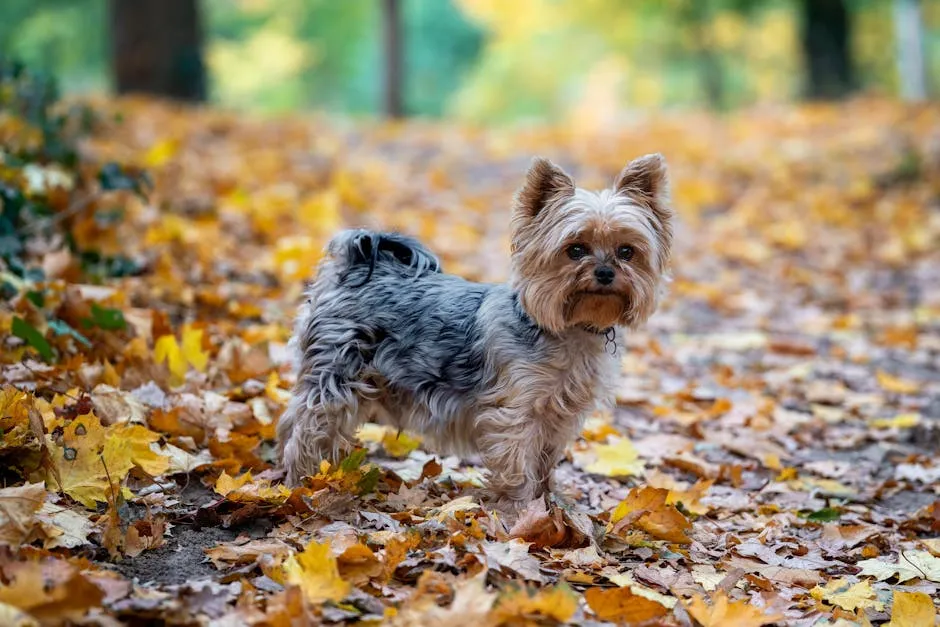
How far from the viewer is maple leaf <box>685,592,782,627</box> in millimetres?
3432

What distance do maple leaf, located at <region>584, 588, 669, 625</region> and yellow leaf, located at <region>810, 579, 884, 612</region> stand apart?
918 millimetres

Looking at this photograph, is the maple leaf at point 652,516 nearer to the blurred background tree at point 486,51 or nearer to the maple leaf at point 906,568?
the maple leaf at point 906,568

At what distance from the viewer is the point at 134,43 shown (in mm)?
15328

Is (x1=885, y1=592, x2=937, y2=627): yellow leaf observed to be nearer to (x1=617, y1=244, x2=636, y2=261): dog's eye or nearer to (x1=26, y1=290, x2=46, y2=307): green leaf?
(x1=617, y1=244, x2=636, y2=261): dog's eye

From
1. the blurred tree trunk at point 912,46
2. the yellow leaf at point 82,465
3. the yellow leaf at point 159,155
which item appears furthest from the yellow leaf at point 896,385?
the blurred tree trunk at point 912,46

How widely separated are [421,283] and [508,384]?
2.46ft

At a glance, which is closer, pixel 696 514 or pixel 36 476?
pixel 36 476

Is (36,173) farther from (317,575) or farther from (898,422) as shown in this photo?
(898,422)

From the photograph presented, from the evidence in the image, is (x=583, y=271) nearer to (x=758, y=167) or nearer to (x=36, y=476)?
(x=36, y=476)

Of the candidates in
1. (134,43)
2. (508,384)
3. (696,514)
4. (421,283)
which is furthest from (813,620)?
(134,43)

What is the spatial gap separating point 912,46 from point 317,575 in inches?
819

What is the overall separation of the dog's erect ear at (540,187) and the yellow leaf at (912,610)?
7.09 feet

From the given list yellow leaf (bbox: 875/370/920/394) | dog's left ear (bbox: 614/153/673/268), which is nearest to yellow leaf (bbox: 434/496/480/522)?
dog's left ear (bbox: 614/153/673/268)

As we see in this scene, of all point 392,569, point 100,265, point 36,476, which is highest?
point 100,265
